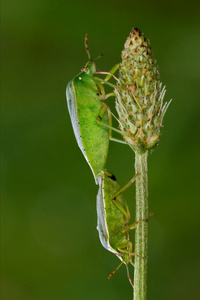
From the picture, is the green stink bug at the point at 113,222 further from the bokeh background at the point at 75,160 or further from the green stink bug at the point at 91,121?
the bokeh background at the point at 75,160

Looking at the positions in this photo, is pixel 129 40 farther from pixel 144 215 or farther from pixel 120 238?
pixel 120 238

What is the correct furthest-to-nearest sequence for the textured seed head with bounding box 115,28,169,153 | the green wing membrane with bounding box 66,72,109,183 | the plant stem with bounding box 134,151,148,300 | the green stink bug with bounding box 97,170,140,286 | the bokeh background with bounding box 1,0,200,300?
the bokeh background with bounding box 1,0,200,300, the green wing membrane with bounding box 66,72,109,183, the green stink bug with bounding box 97,170,140,286, the textured seed head with bounding box 115,28,169,153, the plant stem with bounding box 134,151,148,300

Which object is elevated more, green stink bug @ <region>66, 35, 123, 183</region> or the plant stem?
green stink bug @ <region>66, 35, 123, 183</region>

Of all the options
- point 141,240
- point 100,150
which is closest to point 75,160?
point 100,150

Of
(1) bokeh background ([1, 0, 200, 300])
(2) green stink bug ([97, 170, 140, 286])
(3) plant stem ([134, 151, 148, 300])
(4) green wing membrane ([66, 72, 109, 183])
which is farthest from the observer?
(1) bokeh background ([1, 0, 200, 300])

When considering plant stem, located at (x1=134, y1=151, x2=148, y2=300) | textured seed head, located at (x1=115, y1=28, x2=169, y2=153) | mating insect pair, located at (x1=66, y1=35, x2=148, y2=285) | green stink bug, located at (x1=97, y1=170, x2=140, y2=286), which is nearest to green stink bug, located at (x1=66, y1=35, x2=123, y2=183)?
mating insect pair, located at (x1=66, y1=35, x2=148, y2=285)

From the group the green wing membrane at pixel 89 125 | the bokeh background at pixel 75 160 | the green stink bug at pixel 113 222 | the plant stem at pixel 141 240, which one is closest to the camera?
the plant stem at pixel 141 240

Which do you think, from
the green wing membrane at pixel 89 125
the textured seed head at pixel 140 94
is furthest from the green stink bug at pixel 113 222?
the textured seed head at pixel 140 94

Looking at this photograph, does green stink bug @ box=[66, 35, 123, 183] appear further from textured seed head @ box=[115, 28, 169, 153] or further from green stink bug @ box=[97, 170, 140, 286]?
textured seed head @ box=[115, 28, 169, 153]

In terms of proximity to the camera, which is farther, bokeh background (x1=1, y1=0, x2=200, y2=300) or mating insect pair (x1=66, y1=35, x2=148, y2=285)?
bokeh background (x1=1, y1=0, x2=200, y2=300)
